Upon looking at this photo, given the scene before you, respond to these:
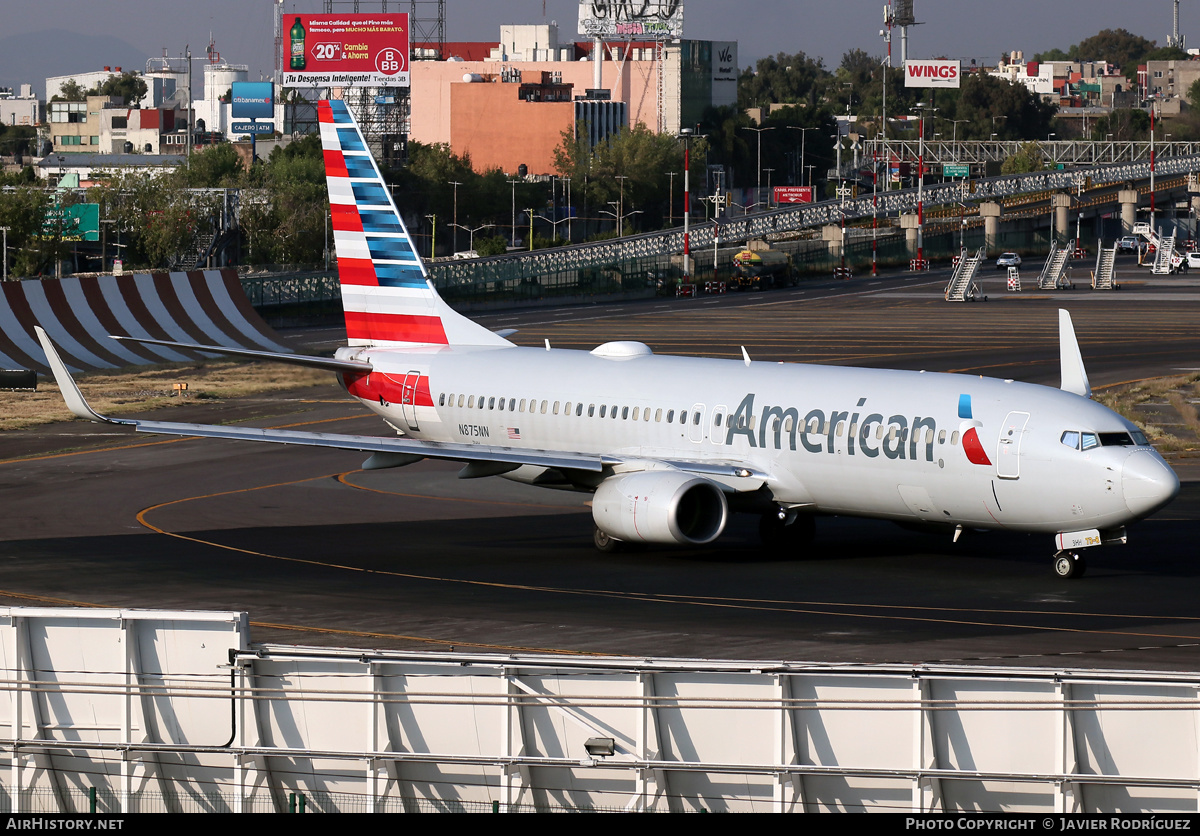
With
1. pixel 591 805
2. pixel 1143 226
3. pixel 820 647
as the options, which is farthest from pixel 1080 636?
pixel 1143 226

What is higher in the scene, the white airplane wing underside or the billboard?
the billboard

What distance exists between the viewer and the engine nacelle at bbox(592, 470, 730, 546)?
1369 inches

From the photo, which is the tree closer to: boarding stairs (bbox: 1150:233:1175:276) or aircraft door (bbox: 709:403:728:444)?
boarding stairs (bbox: 1150:233:1175:276)

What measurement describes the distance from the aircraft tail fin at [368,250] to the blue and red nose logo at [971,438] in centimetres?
1681

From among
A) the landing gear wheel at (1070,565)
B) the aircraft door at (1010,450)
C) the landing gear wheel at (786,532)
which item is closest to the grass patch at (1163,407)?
the landing gear wheel at (786,532)

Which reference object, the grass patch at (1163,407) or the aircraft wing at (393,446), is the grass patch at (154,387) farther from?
the grass patch at (1163,407)

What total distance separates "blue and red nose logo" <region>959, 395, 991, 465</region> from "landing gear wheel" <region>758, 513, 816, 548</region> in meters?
5.51

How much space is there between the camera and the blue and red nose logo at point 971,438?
33.2 m

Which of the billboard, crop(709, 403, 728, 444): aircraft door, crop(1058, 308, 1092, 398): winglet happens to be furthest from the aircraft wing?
the billboard

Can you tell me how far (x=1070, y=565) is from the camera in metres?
34.0

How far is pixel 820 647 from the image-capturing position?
2778 cm

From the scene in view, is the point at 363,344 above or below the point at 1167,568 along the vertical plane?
above
